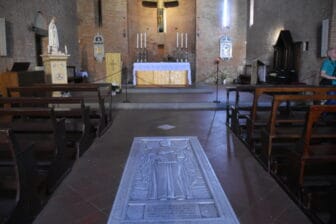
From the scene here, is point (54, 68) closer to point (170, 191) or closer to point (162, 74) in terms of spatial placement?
point (162, 74)

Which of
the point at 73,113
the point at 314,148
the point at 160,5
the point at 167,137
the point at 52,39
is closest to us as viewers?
the point at 314,148

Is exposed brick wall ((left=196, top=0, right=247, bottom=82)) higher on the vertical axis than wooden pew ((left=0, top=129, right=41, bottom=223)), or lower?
higher

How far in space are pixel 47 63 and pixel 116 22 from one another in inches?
262

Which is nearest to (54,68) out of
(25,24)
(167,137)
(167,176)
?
(25,24)

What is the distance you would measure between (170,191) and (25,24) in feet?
27.1

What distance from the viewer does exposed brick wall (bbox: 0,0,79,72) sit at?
8.21 meters

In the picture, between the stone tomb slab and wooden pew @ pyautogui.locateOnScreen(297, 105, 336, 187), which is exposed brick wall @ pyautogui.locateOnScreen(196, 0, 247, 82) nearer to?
the stone tomb slab

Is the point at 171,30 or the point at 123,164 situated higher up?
the point at 171,30

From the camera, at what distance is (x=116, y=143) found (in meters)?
4.71

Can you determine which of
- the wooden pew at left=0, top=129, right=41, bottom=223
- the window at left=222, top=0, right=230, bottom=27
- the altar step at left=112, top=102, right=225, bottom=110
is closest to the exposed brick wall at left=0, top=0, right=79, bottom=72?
the altar step at left=112, top=102, right=225, bottom=110

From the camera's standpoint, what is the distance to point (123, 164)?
148 inches

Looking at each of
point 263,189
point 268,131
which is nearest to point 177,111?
point 268,131

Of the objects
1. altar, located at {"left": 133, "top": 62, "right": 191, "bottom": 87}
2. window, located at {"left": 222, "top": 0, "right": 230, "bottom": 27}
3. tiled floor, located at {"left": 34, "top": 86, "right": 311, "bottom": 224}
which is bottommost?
tiled floor, located at {"left": 34, "top": 86, "right": 311, "bottom": 224}

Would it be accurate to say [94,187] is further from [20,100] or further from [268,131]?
[268,131]
